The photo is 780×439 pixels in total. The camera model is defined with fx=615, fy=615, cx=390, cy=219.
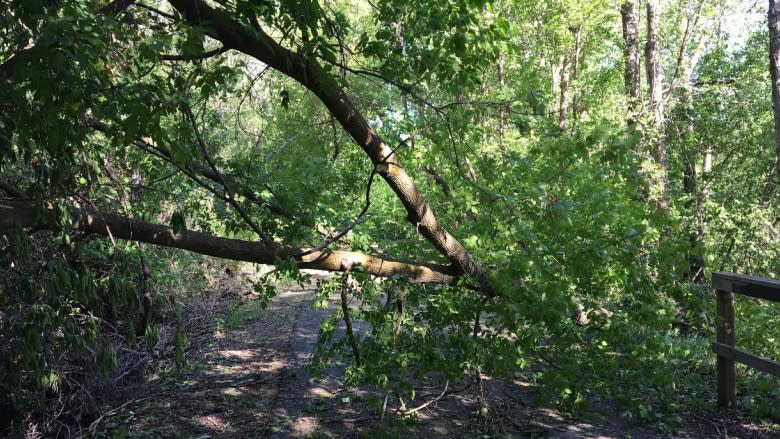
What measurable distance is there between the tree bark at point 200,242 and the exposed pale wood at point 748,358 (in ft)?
9.22

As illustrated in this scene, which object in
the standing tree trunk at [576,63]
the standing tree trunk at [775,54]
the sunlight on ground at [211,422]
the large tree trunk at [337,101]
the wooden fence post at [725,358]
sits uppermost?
the standing tree trunk at [576,63]

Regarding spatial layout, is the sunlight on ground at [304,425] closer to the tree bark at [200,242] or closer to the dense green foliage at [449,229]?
the dense green foliage at [449,229]

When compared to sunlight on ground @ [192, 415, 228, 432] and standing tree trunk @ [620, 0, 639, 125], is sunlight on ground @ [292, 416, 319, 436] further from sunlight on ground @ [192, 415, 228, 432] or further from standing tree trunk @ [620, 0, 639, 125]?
standing tree trunk @ [620, 0, 639, 125]

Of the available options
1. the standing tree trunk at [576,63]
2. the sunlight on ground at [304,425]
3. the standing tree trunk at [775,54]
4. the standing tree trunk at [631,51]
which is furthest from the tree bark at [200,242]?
the standing tree trunk at [576,63]

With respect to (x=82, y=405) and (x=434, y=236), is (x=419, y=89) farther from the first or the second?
(x=82, y=405)

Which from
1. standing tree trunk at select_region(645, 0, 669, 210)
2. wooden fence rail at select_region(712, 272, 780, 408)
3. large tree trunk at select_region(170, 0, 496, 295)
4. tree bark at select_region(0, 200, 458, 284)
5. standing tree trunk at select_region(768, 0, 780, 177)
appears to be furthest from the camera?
standing tree trunk at select_region(645, 0, 669, 210)

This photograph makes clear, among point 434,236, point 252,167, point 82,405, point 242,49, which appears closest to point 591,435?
point 434,236

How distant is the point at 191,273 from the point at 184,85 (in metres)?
8.17

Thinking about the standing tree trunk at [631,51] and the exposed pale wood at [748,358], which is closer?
the exposed pale wood at [748,358]

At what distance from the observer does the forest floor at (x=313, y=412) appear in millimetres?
5562

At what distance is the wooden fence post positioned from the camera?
5762mm

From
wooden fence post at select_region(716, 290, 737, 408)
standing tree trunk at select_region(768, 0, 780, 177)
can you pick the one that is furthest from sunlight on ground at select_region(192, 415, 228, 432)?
standing tree trunk at select_region(768, 0, 780, 177)

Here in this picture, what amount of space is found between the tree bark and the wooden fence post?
277cm

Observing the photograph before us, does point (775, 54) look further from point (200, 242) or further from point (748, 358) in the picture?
point (200, 242)
